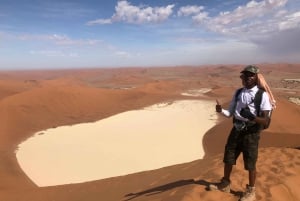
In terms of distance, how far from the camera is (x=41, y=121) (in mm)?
17422

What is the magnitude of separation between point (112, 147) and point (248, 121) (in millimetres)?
9614

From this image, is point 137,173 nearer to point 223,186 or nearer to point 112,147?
point 223,186

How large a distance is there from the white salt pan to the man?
644cm

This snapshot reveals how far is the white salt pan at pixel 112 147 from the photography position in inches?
414

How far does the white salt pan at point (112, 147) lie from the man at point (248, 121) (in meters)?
6.44

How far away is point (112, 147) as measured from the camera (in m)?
13.0

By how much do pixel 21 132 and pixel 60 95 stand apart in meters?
6.61

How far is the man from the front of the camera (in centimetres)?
388

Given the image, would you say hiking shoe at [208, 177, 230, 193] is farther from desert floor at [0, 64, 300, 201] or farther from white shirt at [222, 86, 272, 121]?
white shirt at [222, 86, 272, 121]

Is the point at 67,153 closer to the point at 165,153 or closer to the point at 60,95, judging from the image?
the point at 165,153

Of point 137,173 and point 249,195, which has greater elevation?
point 249,195

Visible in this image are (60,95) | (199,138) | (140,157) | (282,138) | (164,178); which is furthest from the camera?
(60,95)

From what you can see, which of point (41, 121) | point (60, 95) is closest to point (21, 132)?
point (41, 121)

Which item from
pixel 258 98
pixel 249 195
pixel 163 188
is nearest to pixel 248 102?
pixel 258 98
